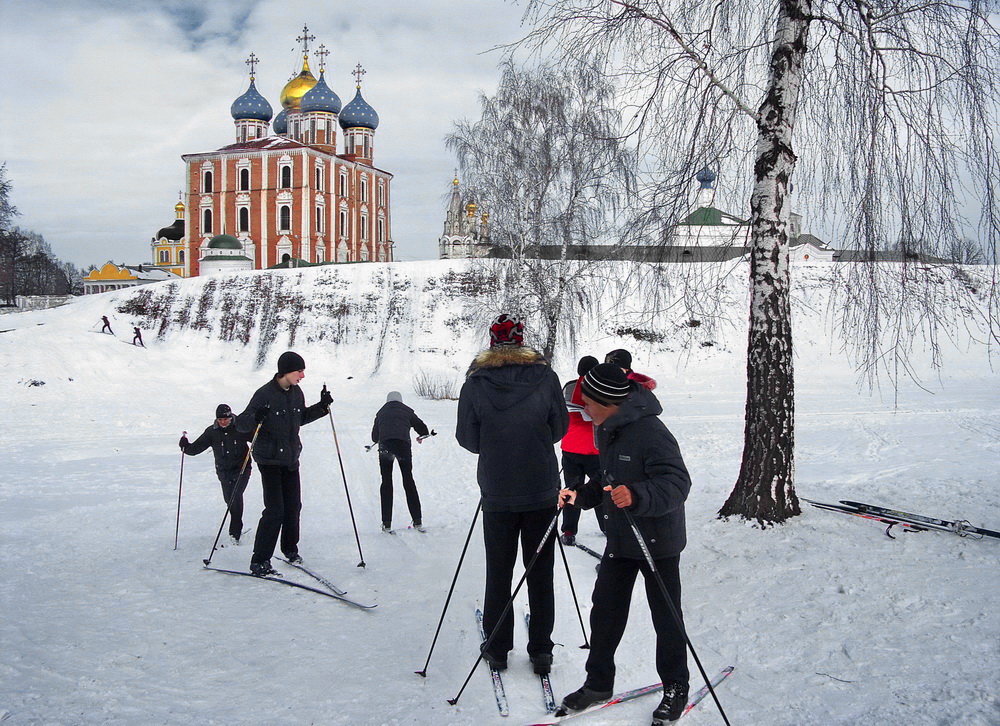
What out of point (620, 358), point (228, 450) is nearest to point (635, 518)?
point (620, 358)

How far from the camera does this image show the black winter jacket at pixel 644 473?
10.9 ft

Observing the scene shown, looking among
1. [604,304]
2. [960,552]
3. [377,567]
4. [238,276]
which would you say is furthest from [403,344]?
[960,552]

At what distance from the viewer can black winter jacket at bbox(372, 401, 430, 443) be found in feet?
26.3

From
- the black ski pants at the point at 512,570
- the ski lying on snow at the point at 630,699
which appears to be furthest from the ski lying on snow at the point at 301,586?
the ski lying on snow at the point at 630,699

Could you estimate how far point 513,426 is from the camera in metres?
3.98

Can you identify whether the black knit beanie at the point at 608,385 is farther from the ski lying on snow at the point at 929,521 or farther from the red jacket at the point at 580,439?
the ski lying on snow at the point at 929,521

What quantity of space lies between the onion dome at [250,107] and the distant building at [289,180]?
0.08m

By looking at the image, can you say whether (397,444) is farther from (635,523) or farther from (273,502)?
(635,523)

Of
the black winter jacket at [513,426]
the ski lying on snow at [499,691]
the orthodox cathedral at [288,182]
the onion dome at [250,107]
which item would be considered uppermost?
the onion dome at [250,107]

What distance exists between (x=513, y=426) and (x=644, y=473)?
835 millimetres

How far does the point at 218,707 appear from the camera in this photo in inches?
149

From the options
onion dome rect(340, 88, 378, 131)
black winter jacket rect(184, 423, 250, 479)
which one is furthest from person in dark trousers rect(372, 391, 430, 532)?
onion dome rect(340, 88, 378, 131)

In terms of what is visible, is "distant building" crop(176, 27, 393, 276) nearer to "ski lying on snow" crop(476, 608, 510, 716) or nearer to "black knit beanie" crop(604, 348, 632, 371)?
"black knit beanie" crop(604, 348, 632, 371)

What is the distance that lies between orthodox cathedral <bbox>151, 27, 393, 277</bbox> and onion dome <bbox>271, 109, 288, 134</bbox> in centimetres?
9
